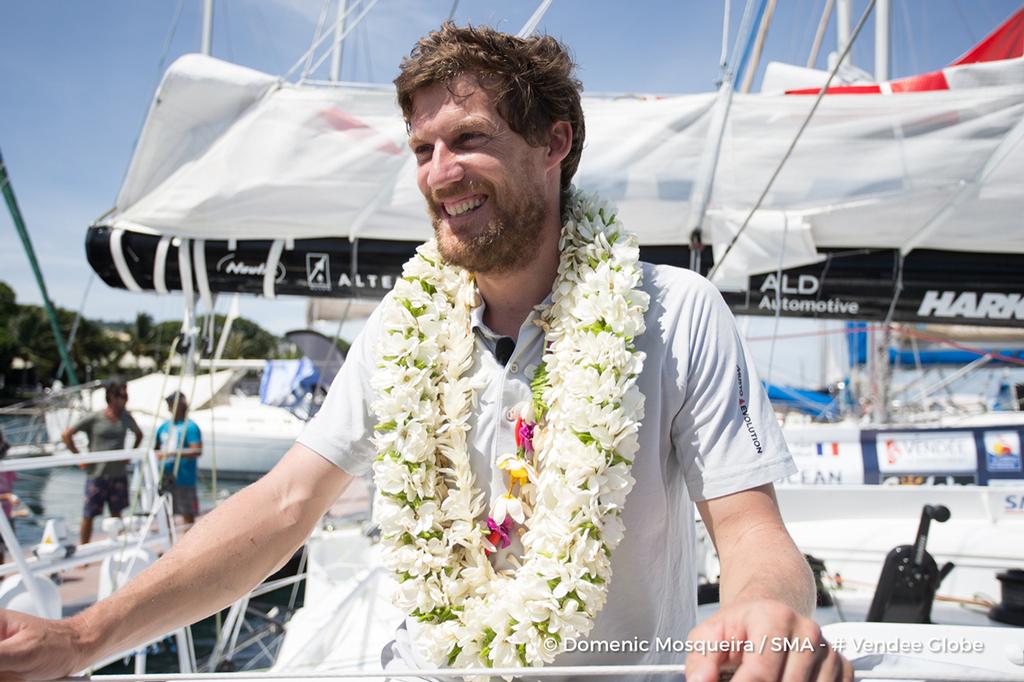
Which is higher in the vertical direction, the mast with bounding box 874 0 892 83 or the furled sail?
the mast with bounding box 874 0 892 83

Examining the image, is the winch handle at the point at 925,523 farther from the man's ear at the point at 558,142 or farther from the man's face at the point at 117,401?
the man's face at the point at 117,401

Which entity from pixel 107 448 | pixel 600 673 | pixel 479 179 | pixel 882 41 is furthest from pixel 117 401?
pixel 882 41

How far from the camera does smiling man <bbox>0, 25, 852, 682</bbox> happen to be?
52.7 inches

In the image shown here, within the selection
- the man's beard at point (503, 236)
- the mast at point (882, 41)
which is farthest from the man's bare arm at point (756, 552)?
the mast at point (882, 41)

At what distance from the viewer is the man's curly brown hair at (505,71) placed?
1.57 m

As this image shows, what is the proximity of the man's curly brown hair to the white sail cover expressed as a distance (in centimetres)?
189

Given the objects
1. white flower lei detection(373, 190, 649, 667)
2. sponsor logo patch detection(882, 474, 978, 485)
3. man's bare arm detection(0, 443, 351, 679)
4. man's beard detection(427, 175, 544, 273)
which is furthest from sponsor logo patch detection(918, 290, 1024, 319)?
man's bare arm detection(0, 443, 351, 679)

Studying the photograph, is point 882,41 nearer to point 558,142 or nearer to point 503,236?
point 558,142

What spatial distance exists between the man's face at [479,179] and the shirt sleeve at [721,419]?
0.43m

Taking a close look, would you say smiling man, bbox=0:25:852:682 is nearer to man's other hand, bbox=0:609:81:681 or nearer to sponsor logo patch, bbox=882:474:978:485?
man's other hand, bbox=0:609:81:681

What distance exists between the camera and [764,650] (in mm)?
851

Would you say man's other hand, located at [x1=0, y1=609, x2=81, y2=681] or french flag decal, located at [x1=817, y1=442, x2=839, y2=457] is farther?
french flag decal, located at [x1=817, y1=442, x2=839, y2=457]

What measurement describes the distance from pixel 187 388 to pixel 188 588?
72.2 ft

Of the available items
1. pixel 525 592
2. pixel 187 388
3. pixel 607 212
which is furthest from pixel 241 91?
pixel 187 388
